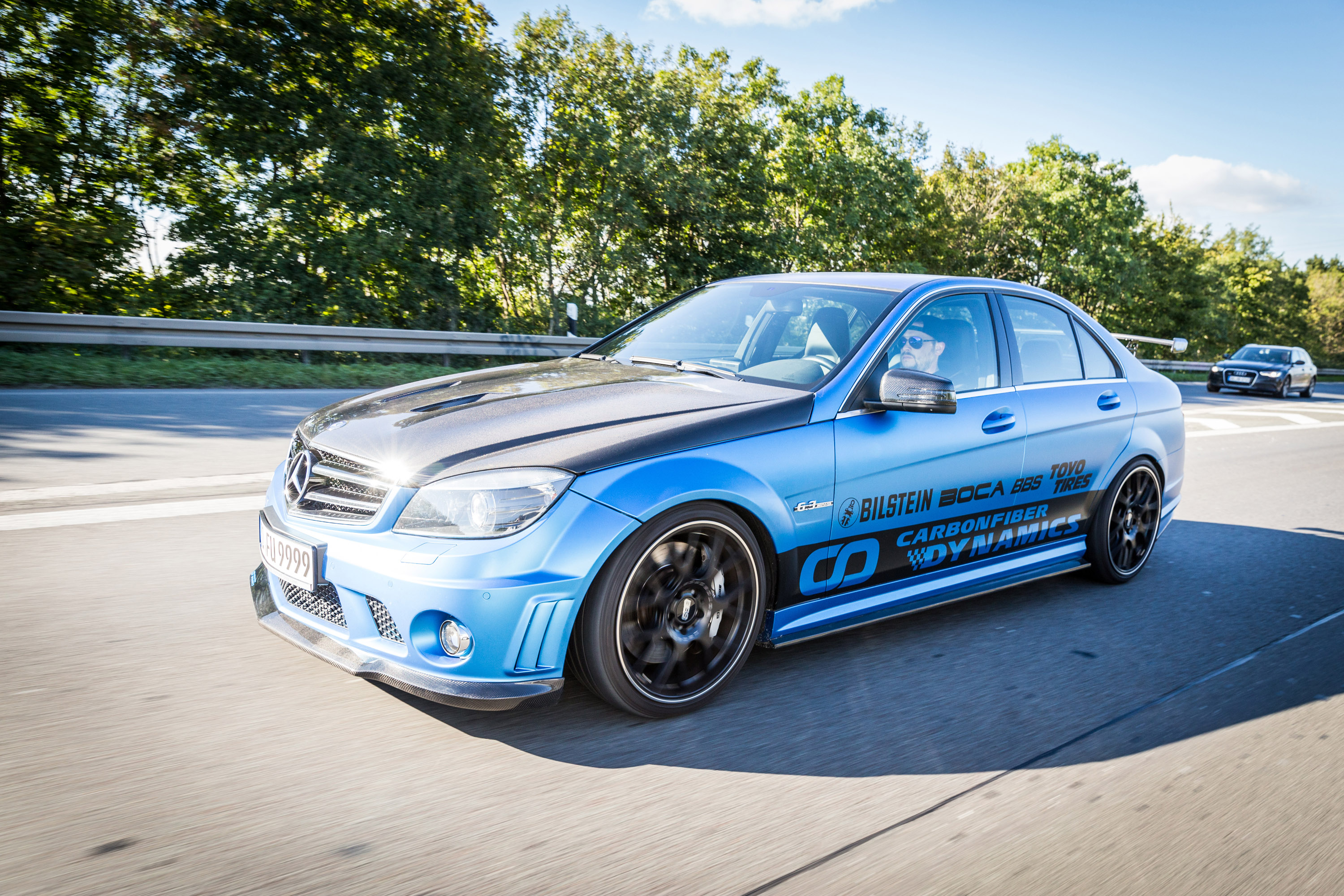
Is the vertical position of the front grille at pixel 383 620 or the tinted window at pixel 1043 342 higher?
A: the tinted window at pixel 1043 342

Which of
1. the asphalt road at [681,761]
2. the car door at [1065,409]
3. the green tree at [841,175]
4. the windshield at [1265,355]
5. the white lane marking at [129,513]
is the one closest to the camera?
the asphalt road at [681,761]

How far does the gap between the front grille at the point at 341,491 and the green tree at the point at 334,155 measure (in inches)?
593

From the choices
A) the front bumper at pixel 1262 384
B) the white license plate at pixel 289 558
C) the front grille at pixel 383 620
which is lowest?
the front bumper at pixel 1262 384

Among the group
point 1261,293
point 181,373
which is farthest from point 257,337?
point 1261,293

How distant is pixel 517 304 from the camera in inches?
904

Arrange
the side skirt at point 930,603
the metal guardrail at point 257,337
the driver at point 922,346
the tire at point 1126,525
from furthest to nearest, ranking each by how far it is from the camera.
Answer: the metal guardrail at point 257,337
the tire at point 1126,525
the driver at point 922,346
the side skirt at point 930,603

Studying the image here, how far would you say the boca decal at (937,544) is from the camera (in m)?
3.79

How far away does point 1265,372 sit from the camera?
26.5 meters

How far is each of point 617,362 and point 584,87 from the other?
21.3 meters

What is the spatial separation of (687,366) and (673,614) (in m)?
1.37

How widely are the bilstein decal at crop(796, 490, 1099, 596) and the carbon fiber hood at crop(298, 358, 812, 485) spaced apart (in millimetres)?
580

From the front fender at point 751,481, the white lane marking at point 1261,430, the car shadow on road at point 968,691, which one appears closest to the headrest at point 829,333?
the front fender at point 751,481

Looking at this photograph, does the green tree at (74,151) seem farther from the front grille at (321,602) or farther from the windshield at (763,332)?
the front grille at (321,602)

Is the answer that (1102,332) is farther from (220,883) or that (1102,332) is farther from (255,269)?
(255,269)
